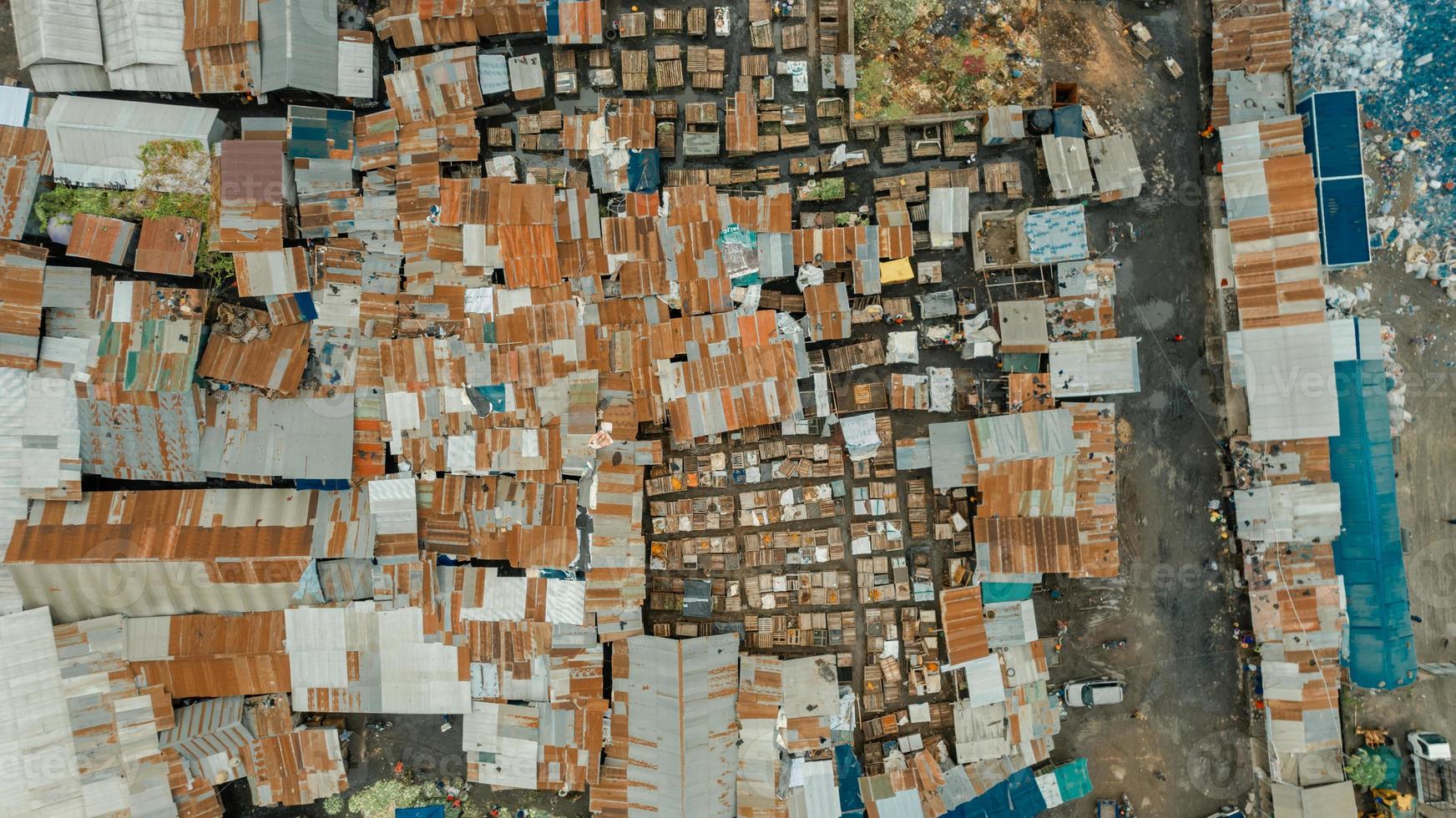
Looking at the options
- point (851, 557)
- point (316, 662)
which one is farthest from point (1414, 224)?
point (316, 662)

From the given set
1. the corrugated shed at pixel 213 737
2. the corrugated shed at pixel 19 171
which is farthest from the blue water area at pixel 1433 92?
the corrugated shed at pixel 19 171

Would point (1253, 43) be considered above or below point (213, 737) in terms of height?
above

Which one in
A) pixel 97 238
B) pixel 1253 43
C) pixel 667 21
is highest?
pixel 667 21

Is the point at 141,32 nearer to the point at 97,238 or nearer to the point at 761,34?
the point at 97,238

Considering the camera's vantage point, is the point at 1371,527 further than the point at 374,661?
No

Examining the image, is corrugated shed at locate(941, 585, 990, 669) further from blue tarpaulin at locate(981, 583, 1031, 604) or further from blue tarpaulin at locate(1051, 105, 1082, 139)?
blue tarpaulin at locate(1051, 105, 1082, 139)

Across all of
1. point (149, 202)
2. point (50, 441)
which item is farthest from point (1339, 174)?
point (50, 441)

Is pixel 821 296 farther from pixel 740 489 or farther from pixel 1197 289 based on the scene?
pixel 1197 289

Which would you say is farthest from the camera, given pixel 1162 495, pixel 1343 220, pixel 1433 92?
pixel 1162 495
